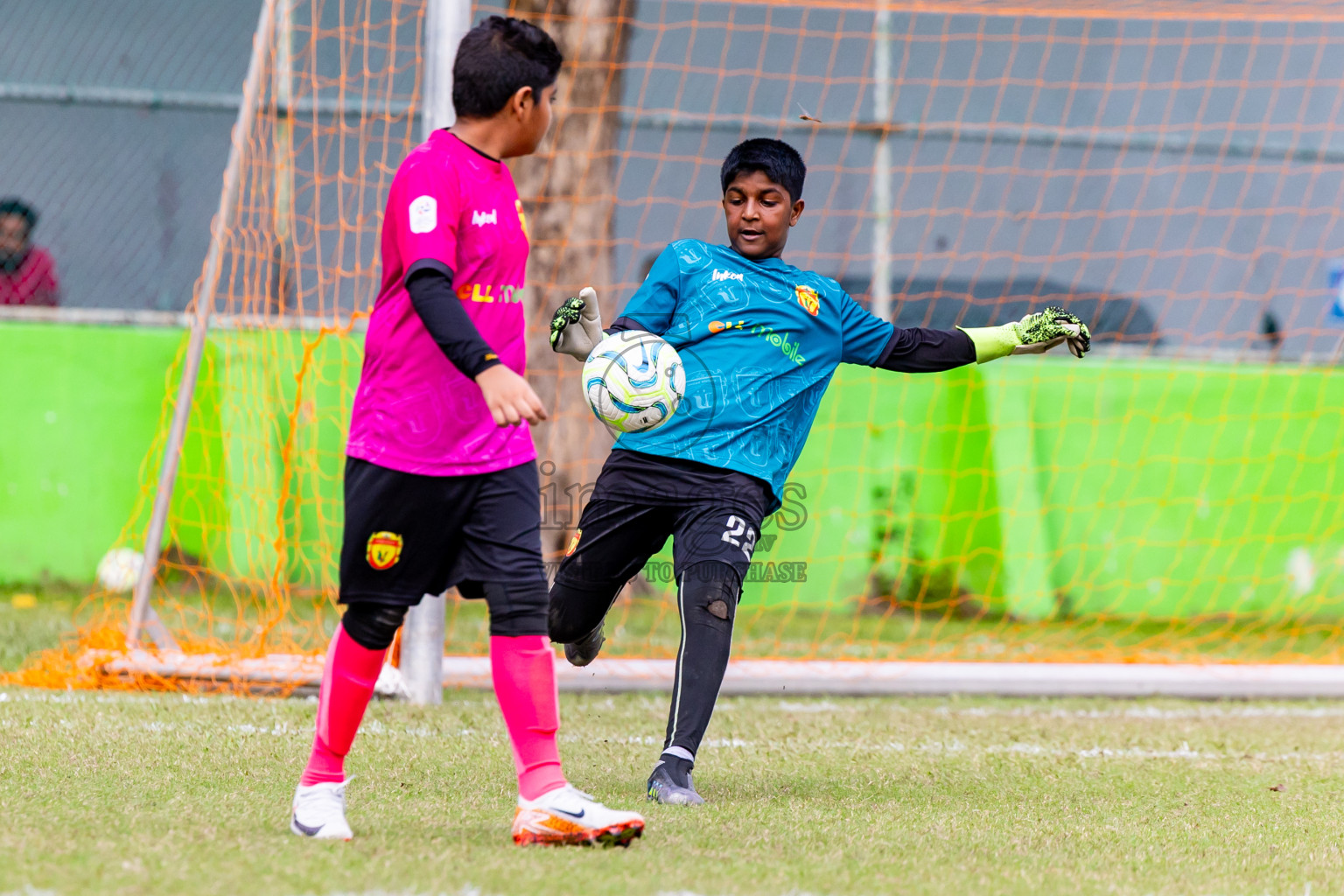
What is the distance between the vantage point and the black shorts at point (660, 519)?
11.5 ft

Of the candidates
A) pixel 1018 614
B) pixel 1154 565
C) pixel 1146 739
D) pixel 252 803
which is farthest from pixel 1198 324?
pixel 252 803

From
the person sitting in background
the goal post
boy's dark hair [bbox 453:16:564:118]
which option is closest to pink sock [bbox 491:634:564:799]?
boy's dark hair [bbox 453:16:564:118]

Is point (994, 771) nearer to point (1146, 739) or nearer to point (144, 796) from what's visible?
point (1146, 739)

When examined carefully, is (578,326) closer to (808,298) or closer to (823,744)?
(808,298)

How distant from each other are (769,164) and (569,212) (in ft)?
12.9

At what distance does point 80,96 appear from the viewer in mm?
7895

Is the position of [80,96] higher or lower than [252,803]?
higher

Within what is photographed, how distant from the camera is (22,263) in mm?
7973

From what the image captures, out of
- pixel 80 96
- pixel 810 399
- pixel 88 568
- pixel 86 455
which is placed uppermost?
pixel 80 96

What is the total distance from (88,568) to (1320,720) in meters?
5.99

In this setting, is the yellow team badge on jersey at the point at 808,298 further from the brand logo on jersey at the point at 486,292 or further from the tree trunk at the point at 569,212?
the tree trunk at the point at 569,212

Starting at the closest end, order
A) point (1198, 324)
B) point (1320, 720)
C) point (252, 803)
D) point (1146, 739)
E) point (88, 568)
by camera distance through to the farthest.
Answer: point (252, 803) < point (1146, 739) < point (1320, 720) < point (88, 568) < point (1198, 324)

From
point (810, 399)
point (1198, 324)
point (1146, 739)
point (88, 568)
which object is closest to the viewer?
point (810, 399)

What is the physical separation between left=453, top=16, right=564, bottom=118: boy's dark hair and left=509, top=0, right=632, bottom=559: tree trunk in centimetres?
459
